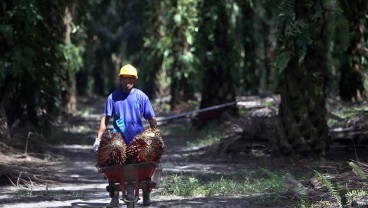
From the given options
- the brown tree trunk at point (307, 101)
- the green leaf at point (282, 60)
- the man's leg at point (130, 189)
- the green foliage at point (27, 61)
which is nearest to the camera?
the man's leg at point (130, 189)

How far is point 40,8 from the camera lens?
53.4 feet

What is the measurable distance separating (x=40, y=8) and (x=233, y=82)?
22.8ft

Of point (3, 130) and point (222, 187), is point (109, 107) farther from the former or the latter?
point (3, 130)

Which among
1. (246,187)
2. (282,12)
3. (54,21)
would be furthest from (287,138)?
(54,21)

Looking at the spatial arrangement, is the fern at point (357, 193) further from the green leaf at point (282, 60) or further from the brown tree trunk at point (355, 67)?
the brown tree trunk at point (355, 67)

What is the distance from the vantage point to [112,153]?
27.4 feet

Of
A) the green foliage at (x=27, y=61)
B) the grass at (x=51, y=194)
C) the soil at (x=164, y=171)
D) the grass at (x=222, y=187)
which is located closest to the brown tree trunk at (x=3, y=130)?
the soil at (x=164, y=171)

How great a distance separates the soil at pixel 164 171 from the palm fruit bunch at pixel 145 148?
1.13 m

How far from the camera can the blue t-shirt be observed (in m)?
8.95

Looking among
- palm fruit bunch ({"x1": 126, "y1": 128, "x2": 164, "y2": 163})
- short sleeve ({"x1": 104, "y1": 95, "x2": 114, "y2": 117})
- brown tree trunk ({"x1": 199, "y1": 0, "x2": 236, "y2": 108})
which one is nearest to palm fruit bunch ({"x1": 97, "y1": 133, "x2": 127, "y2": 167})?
palm fruit bunch ({"x1": 126, "y1": 128, "x2": 164, "y2": 163})

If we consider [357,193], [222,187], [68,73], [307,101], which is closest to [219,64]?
[68,73]

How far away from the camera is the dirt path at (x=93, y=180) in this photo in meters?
9.62

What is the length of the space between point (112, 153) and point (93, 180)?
4.36 meters

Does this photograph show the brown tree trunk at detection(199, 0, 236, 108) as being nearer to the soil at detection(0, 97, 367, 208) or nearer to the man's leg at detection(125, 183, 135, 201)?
the soil at detection(0, 97, 367, 208)
